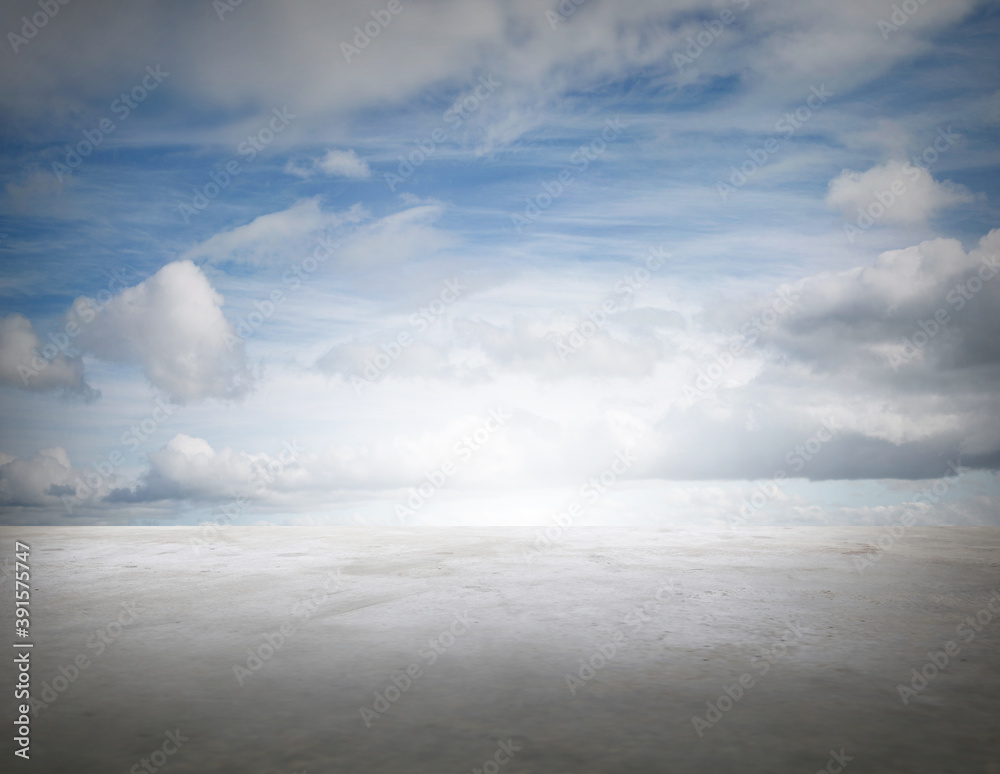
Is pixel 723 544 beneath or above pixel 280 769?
beneath

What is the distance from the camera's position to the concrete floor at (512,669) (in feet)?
12.9

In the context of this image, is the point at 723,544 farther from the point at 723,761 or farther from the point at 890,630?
the point at 723,761

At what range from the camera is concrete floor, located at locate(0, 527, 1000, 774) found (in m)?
3.94

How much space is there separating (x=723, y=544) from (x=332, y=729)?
14.6m

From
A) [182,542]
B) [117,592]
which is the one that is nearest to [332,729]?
[117,592]

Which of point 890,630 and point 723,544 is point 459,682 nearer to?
point 890,630

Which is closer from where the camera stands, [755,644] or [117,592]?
[755,644]

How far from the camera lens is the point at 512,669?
18.5ft

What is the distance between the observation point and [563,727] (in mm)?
4344

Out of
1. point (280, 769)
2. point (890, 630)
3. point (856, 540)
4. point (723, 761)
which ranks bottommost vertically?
point (856, 540)

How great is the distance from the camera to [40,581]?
35.1ft

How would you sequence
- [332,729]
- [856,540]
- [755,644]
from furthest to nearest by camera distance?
[856,540] < [755,644] < [332,729]

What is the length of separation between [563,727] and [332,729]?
1576 millimetres

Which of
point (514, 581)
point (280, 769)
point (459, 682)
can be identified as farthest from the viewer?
point (514, 581)
